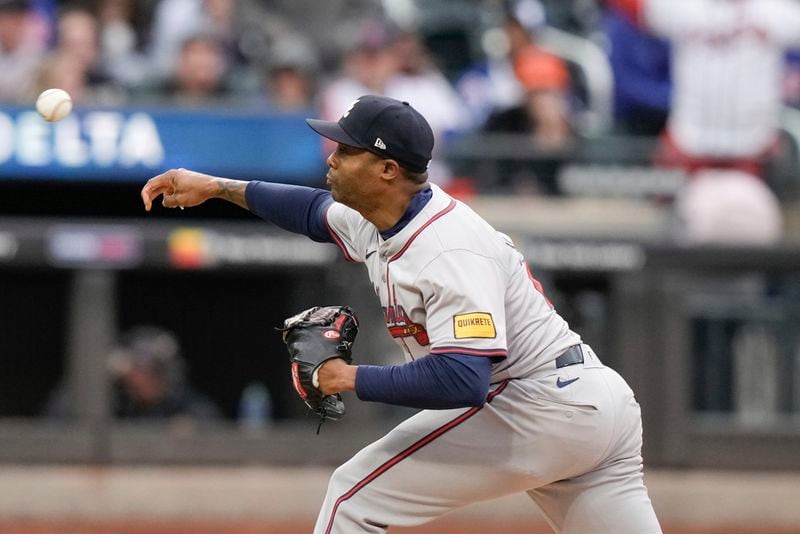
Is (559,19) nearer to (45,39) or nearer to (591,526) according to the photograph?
(45,39)

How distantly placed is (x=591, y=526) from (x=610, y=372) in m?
0.47

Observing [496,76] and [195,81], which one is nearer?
[195,81]

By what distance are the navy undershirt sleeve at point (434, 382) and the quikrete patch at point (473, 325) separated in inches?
2.5

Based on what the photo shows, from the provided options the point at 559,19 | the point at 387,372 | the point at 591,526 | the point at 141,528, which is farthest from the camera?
the point at 559,19

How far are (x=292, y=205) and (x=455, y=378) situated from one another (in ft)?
3.24

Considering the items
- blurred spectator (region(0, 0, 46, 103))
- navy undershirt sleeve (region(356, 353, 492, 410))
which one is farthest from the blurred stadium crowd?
navy undershirt sleeve (region(356, 353, 492, 410))

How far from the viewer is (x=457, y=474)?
14.0ft

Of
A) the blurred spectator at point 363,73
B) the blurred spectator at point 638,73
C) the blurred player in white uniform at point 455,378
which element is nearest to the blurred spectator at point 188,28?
the blurred spectator at point 363,73

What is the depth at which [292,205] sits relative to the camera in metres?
4.66

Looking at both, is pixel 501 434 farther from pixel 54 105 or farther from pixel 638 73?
pixel 638 73

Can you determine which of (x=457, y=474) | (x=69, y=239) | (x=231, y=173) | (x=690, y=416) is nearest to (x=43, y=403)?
(x=69, y=239)

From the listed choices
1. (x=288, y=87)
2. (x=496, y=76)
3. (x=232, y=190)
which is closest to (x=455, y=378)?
(x=232, y=190)

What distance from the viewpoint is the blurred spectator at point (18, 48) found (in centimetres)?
878

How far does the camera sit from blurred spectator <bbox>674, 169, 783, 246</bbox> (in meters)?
8.62
